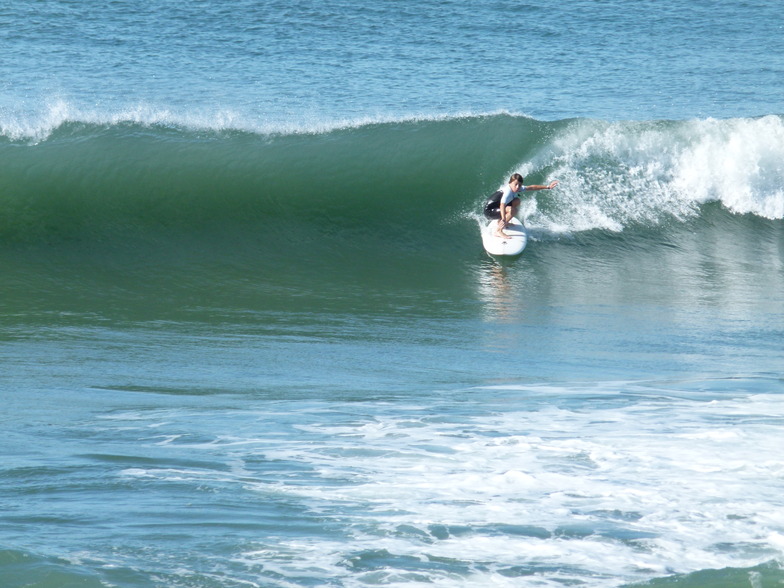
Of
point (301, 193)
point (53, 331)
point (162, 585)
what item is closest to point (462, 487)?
point (162, 585)

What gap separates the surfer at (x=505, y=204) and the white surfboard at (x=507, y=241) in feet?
0.22

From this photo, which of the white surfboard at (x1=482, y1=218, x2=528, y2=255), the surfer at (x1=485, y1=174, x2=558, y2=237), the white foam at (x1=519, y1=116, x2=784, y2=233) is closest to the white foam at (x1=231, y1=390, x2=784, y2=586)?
the white surfboard at (x1=482, y1=218, x2=528, y2=255)

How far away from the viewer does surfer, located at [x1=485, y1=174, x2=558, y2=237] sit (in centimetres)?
1188

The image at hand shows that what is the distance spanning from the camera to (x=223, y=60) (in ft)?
65.7

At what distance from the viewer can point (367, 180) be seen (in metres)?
13.8

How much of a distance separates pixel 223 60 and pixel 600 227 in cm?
1011

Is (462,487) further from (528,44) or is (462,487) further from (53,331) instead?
(528,44)

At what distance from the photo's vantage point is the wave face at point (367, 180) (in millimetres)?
12055

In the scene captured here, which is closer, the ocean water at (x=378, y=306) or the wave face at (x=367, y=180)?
the ocean water at (x=378, y=306)

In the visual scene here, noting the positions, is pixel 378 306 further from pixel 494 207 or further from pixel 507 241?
pixel 494 207

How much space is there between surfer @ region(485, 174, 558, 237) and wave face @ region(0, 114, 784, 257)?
1.80 feet

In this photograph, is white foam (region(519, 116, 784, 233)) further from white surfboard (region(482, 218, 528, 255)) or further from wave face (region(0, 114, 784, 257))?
white surfboard (region(482, 218, 528, 255))

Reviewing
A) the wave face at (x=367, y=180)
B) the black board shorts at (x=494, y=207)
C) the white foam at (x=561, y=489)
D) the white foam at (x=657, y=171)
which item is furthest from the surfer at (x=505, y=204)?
the white foam at (x=561, y=489)

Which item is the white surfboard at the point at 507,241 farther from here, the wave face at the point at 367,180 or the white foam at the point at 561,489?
the white foam at the point at 561,489
